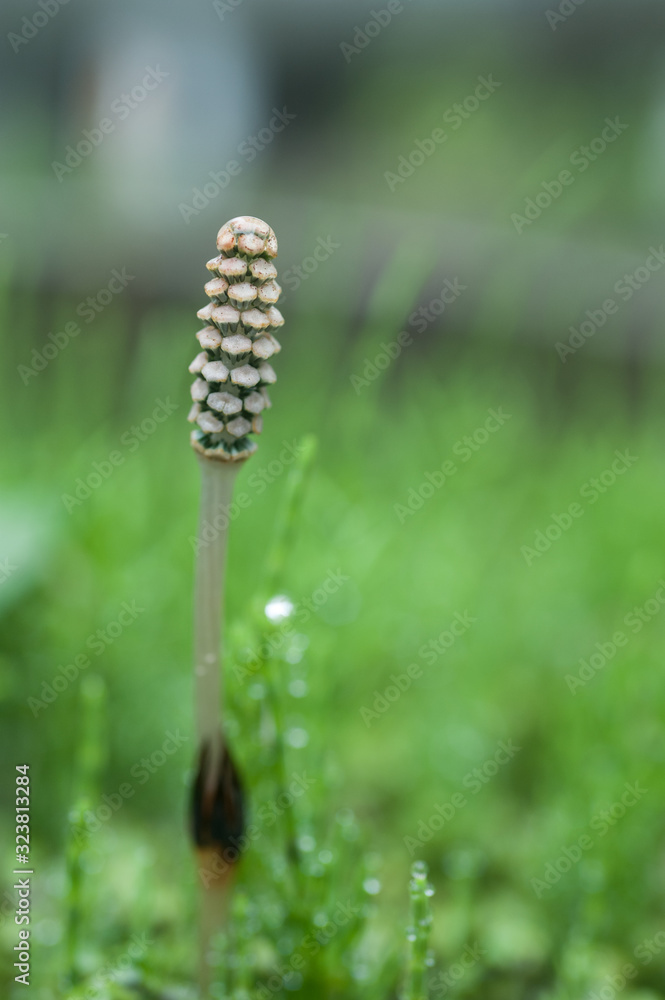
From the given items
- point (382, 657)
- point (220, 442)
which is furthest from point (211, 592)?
point (382, 657)

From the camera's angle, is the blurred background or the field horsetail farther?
the blurred background

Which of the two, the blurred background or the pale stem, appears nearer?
the pale stem

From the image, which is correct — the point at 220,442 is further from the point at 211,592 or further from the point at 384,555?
the point at 384,555

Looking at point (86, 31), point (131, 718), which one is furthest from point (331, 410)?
point (86, 31)

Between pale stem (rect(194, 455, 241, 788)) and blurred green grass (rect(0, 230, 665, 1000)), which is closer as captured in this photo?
pale stem (rect(194, 455, 241, 788))

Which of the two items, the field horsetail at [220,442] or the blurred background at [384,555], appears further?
the blurred background at [384,555]
